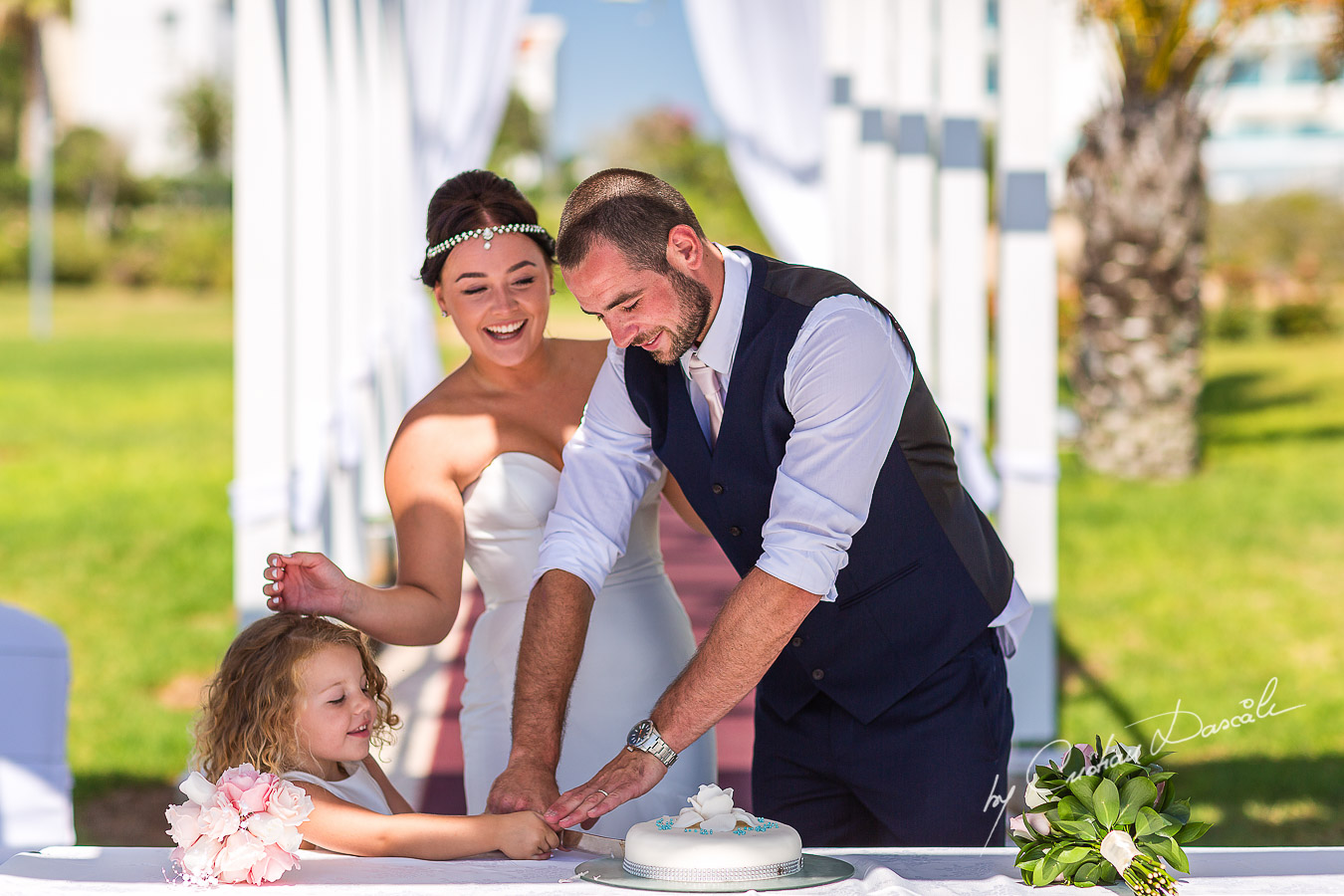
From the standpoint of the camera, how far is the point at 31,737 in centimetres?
258

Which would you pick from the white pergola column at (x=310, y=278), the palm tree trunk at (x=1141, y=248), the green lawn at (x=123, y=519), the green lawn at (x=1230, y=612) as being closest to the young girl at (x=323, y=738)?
the white pergola column at (x=310, y=278)

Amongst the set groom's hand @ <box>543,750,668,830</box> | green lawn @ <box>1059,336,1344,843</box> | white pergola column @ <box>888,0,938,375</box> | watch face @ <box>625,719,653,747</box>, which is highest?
white pergola column @ <box>888,0,938,375</box>

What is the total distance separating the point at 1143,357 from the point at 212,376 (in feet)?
44.2

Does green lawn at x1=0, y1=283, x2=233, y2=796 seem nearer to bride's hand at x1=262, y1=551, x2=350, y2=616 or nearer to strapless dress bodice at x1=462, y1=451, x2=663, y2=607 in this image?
strapless dress bodice at x1=462, y1=451, x2=663, y2=607

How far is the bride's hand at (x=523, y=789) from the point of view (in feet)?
6.22

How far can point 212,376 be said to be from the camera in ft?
60.6

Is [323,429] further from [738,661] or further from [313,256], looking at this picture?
[738,661]

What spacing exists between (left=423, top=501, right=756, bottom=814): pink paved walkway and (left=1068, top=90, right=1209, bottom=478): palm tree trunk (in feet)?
12.6

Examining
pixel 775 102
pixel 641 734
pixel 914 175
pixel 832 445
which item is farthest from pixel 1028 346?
pixel 775 102

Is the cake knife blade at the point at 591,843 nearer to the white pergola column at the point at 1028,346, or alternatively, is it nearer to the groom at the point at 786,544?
the groom at the point at 786,544

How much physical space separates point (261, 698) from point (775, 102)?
6993mm

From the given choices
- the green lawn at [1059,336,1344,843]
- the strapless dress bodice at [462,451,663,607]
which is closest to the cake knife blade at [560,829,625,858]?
the strapless dress bodice at [462,451,663,607]

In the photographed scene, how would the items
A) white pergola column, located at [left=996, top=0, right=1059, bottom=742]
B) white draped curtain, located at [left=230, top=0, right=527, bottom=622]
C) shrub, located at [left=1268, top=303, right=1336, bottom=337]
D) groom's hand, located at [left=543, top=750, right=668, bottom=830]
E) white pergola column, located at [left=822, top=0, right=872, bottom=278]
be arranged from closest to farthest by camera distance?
groom's hand, located at [left=543, top=750, right=668, bottom=830], white draped curtain, located at [left=230, top=0, right=527, bottom=622], white pergola column, located at [left=996, top=0, right=1059, bottom=742], white pergola column, located at [left=822, top=0, right=872, bottom=278], shrub, located at [left=1268, top=303, right=1336, bottom=337]

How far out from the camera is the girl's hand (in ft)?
5.90
